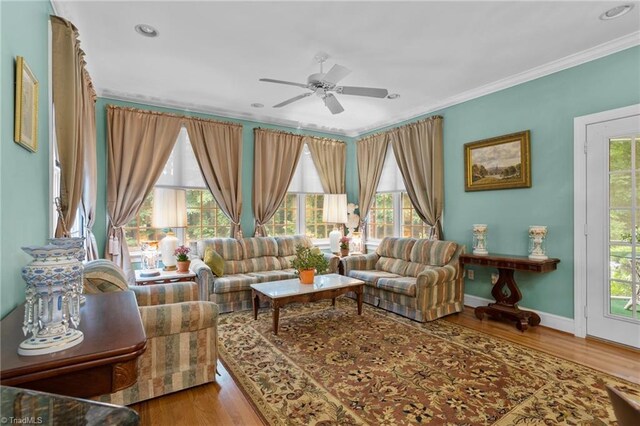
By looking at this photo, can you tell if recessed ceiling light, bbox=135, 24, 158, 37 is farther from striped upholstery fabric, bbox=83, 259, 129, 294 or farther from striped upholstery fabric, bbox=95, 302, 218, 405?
striped upholstery fabric, bbox=95, 302, 218, 405

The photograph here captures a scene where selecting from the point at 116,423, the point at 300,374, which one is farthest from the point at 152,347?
the point at 116,423

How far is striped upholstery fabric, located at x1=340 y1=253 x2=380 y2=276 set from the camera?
4.89 metres

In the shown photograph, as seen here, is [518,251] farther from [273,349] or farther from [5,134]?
[5,134]

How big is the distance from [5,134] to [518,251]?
4.61m

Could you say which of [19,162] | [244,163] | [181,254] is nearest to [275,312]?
[181,254]

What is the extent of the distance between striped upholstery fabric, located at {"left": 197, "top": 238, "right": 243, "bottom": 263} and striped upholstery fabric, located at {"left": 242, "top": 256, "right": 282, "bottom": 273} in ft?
0.50

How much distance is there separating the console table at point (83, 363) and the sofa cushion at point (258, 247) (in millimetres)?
3615

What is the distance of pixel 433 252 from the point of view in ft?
14.4

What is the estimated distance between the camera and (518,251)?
392 centimetres

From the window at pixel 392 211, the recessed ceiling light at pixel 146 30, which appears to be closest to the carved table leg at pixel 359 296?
the window at pixel 392 211

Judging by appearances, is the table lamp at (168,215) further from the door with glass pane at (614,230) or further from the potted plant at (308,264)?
the door with glass pane at (614,230)

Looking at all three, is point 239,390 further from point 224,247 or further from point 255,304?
point 224,247

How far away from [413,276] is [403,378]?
2079 mm

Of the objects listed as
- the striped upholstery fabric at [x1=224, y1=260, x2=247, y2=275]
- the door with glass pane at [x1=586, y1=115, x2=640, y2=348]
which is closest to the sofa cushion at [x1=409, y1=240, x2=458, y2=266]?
the door with glass pane at [x1=586, y1=115, x2=640, y2=348]
